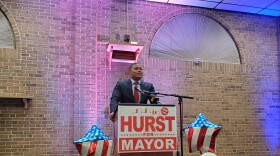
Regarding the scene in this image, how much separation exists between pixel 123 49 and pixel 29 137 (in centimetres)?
208

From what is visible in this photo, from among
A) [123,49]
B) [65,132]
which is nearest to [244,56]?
[123,49]

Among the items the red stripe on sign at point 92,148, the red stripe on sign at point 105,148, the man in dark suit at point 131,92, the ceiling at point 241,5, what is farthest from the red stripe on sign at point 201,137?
the ceiling at point 241,5

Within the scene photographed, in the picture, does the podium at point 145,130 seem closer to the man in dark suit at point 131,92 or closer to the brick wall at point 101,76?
the man in dark suit at point 131,92

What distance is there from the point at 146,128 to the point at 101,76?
260cm

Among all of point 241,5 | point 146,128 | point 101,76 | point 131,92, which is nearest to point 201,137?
point 131,92

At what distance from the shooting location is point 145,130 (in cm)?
307

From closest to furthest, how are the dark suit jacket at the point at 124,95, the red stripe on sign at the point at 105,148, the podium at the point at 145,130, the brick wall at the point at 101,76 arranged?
1. the podium at the point at 145,130
2. the dark suit jacket at the point at 124,95
3. the red stripe on sign at the point at 105,148
4. the brick wall at the point at 101,76

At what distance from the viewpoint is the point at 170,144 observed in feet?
10.3

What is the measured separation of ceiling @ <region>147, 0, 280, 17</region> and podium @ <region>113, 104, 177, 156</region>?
3.55 metres

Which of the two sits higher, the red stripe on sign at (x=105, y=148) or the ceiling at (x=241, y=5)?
the ceiling at (x=241, y=5)

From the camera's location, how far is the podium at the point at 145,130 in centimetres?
301

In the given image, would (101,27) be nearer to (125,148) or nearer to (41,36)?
(41,36)

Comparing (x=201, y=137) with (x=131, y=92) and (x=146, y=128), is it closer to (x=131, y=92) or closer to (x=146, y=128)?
(x=131, y=92)

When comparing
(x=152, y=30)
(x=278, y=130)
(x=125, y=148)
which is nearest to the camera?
(x=125, y=148)
